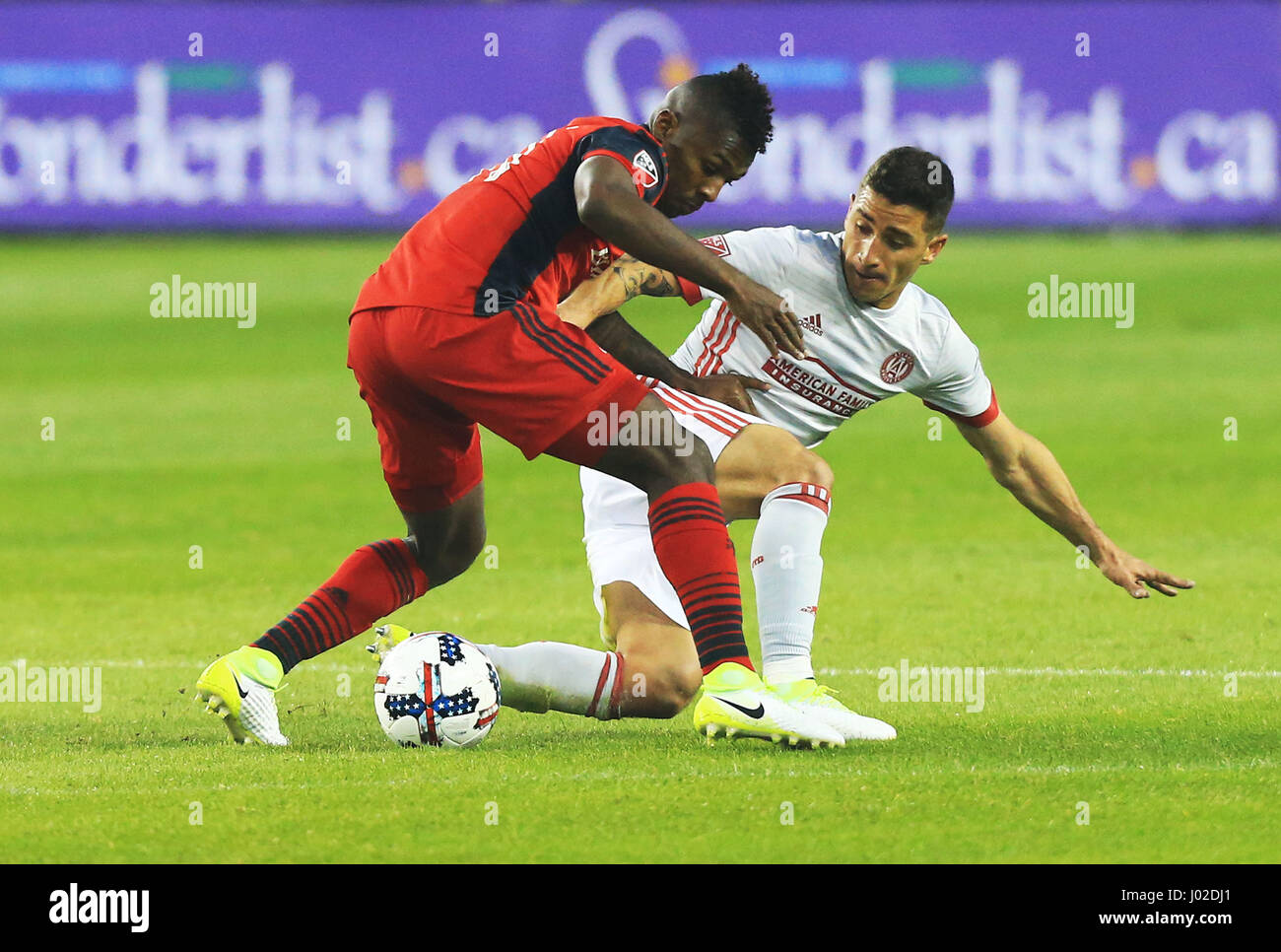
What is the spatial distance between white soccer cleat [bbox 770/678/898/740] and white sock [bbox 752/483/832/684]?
5 centimetres

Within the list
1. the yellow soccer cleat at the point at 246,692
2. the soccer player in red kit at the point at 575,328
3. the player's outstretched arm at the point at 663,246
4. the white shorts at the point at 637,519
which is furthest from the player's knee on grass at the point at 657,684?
the player's outstretched arm at the point at 663,246

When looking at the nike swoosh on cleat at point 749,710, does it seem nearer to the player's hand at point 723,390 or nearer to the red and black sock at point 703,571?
the red and black sock at point 703,571

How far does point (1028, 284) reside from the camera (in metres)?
21.3

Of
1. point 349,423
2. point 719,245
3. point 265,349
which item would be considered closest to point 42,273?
point 265,349

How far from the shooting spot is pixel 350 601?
6.46 metres

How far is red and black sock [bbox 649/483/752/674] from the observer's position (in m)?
5.67

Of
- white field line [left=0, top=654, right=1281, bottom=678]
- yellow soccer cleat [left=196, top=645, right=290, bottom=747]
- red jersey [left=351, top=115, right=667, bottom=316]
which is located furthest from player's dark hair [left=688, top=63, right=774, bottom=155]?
white field line [left=0, top=654, right=1281, bottom=678]

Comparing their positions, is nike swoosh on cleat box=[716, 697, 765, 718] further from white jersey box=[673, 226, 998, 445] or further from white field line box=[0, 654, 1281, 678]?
white field line box=[0, 654, 1281, 678]

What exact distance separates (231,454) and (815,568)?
9595 millimetres

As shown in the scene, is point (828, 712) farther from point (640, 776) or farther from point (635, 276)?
point (635, 276)

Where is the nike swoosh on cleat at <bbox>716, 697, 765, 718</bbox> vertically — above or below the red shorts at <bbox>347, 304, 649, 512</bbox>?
below

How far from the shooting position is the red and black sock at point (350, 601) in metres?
6.32

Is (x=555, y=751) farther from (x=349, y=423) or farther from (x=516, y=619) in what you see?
(x=349, y=423)

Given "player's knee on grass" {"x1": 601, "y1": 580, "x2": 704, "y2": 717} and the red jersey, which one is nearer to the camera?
the red jersey
